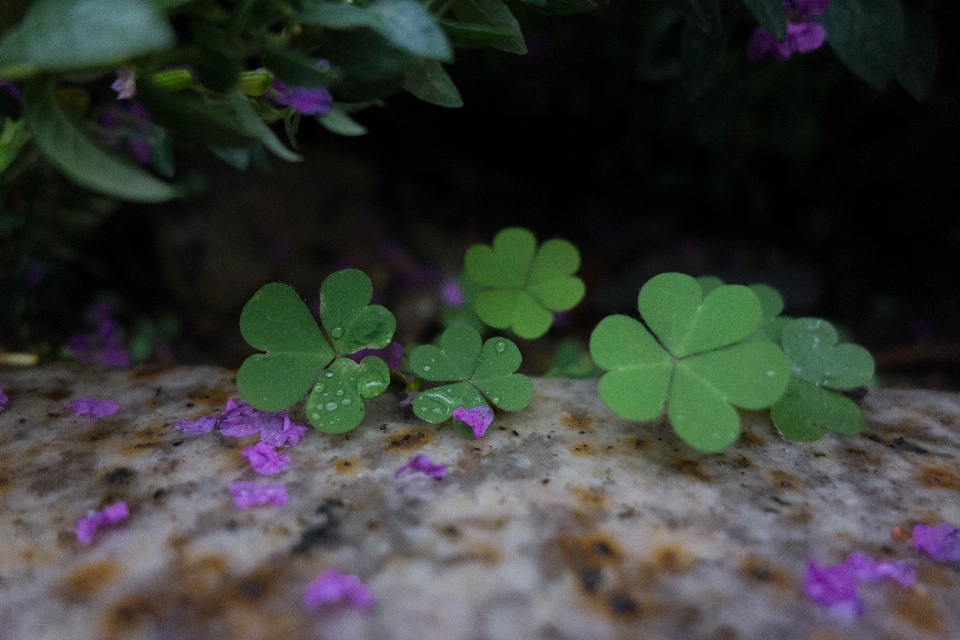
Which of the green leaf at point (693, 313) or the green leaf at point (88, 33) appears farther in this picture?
the green leaf at point (693, 313)

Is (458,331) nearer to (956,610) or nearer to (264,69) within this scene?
(264,69)

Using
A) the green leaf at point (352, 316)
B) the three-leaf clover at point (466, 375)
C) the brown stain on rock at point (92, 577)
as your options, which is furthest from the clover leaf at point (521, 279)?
the brown stain on rock at point (92, 577)

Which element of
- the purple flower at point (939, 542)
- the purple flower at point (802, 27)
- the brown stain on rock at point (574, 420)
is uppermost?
the purple flower at point (802, 27)

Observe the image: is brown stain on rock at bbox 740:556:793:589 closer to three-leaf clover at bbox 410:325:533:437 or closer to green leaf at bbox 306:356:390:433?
three-leaf clover at bbox 410:325:533:437

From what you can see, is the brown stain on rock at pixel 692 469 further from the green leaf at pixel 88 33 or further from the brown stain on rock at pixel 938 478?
the green leaf at pixel 88 33

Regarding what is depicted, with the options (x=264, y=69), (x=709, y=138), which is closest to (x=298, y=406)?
(x=264, y=69)

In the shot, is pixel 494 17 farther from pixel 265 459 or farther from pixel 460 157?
pixel 460 157

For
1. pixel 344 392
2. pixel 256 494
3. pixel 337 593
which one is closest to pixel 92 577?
pixel 256 494
